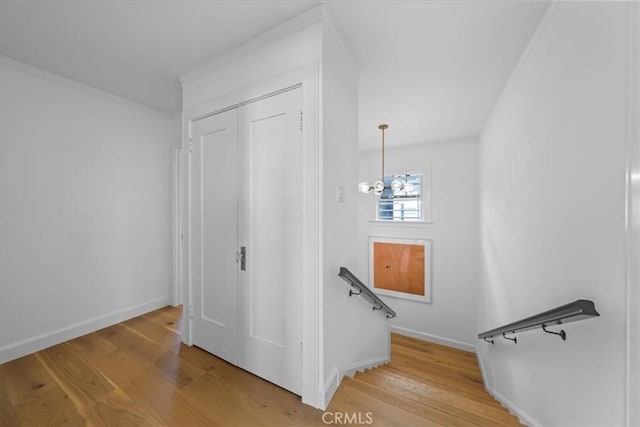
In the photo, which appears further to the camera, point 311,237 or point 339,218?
point 339,218

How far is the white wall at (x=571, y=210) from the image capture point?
83cm

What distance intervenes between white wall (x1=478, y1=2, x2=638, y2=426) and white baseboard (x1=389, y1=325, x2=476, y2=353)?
2.33m

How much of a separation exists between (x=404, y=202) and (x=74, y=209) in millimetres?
4658

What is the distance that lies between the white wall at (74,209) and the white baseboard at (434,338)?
4.09 meters

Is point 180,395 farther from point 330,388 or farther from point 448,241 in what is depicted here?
point 448,241

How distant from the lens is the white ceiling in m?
1.40

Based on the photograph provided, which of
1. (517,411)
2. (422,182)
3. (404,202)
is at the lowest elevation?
(517,411)

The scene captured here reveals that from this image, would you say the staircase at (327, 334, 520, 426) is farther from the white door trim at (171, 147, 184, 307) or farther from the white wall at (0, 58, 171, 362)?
the white wall at (0, 58, 171, 362)

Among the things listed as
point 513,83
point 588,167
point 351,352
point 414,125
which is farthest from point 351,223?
point 414,125

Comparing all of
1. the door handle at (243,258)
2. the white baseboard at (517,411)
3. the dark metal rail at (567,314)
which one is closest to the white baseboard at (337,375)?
the door handle at (243,258)

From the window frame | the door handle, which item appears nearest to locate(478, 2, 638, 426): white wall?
the door handle

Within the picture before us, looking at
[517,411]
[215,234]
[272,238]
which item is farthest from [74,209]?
[517,411]

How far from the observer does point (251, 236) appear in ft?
5.52

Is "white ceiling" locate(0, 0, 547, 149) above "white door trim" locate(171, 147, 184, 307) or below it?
above
